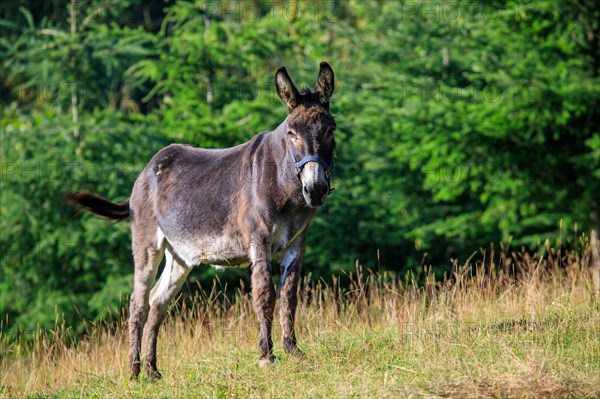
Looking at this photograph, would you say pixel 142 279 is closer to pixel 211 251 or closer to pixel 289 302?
pixel 211 251

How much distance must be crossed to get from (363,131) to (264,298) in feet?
26.9

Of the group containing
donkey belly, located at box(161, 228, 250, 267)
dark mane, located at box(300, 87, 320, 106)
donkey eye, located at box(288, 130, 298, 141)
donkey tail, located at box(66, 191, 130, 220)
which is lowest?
donkey belly, located at box(161, 228, 250, 267)

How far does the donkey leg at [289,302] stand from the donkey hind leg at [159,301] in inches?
44.6

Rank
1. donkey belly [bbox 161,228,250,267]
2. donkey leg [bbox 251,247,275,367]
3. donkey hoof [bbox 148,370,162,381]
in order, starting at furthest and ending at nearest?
donkey hoof [bbox 148,370,162,381], donkey belly [bbox 161,228,250,267], donkey leg [bbox 251,247,275,367]

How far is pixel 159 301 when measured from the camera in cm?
645

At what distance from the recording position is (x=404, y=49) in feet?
44.8

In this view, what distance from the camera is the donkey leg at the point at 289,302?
5648 millimetres

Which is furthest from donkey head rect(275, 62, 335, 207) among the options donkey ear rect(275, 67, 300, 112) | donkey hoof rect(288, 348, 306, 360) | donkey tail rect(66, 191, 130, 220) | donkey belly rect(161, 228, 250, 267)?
donkey tail rect(66, 191, 130, 220)

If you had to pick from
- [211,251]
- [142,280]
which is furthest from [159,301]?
[211,251]

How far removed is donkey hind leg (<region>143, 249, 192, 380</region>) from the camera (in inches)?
246

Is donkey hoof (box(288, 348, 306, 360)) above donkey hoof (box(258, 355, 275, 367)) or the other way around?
above

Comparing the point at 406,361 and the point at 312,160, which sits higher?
the point at 312,160

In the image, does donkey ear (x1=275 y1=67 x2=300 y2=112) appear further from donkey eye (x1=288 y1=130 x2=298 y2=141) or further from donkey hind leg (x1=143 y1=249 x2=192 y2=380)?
donkey hind leg (x1=143 y1=249 x2=192 y2=380)

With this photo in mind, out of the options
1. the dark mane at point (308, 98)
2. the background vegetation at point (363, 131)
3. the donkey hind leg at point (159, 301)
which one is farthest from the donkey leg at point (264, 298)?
the background vegetation at point (363, 131)
